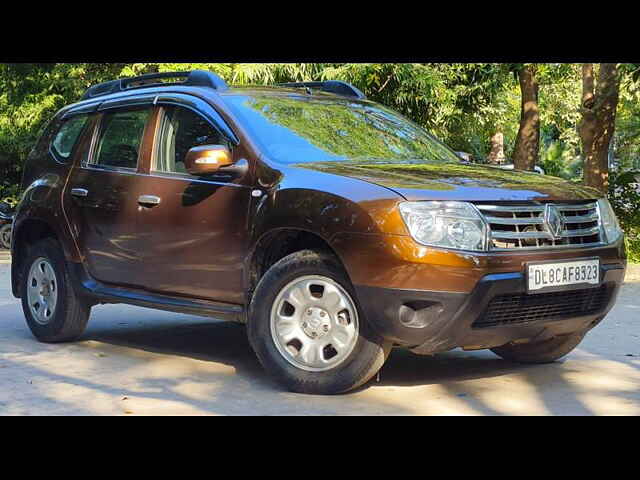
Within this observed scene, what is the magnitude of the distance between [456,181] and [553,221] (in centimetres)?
60

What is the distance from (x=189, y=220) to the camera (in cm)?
695

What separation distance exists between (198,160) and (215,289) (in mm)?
842

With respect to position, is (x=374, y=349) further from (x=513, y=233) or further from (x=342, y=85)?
(x=342, y=85)

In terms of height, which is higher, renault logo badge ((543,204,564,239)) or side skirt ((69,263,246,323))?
renault logo badge ((543,204,564,239))

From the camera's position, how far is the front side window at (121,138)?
7.68m

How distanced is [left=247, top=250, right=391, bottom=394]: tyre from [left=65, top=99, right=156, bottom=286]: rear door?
4.70ft

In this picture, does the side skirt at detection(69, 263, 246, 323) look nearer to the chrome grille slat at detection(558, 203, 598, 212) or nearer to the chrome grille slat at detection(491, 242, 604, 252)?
the chrome grille slat at detection(491, 242, 604, 252)

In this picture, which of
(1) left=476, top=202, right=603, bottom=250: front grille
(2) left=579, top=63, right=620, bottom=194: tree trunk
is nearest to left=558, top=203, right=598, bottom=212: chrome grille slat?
(1) left=476, top=202, right=603, bottom=250: front grille

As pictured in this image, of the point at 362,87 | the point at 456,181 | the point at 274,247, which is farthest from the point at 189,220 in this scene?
the point at 362,87

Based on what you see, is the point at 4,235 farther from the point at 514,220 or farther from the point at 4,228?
the point at 514,220

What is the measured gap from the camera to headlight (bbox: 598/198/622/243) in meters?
6.62
